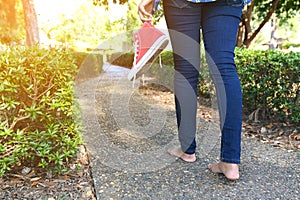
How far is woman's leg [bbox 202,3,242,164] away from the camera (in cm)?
142

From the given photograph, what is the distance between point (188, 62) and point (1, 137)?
109 cm

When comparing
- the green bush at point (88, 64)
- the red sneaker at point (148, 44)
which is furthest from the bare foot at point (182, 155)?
the green bush at point (88, 64)

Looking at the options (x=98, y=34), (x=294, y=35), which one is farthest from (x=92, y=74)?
(x=294, y=35)

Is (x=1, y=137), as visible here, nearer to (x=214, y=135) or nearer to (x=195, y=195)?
(x=195, y=195)

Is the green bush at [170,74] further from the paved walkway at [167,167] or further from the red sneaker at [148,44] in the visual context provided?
the red sneaker at [148,44]

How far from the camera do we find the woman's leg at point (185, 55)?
1.48 meters

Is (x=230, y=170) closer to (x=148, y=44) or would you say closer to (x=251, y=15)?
(x=148, y=44)

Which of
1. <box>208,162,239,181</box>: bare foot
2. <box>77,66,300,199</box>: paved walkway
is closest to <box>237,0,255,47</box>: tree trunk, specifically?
<box>77,66,300,199</box>: paved walkway

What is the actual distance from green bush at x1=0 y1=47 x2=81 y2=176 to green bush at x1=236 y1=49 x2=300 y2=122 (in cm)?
187

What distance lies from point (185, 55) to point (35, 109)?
0.86 meters

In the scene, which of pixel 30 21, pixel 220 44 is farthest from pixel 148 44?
pixel 30 21

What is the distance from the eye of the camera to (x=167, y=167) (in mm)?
1758

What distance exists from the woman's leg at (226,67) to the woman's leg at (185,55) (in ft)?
0.30

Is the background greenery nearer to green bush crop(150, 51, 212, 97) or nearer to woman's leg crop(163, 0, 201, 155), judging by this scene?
green bush crop(150, 51, 212, 97)
